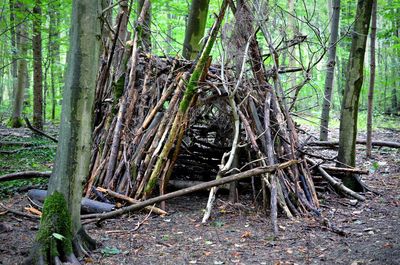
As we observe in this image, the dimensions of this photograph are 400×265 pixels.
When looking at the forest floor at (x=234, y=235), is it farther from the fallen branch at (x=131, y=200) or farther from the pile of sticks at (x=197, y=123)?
the pile of sticks at (x=197, y=123)

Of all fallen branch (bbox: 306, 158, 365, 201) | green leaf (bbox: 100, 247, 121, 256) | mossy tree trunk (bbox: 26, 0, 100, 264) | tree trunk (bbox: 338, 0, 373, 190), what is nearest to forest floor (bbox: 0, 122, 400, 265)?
green leaf (bbox: 100, 247, 121, 256)

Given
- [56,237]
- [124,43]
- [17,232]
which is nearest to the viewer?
[56,237]

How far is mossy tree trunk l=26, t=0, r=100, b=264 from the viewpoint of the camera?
11.5 ft

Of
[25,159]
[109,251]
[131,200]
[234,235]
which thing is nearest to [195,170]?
[131,200]

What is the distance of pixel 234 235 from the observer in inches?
184

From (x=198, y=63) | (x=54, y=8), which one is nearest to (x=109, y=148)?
A: (x=198, y=63)

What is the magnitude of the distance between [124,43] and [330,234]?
4.61 m

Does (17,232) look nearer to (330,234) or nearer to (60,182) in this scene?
(60,182)

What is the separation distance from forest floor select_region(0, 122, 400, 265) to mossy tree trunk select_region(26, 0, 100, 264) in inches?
20.6

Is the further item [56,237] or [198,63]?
[198,63]

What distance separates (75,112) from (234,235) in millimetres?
2289

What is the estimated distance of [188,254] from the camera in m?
4.14

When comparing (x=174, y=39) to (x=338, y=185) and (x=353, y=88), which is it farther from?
(x=338, y=185)

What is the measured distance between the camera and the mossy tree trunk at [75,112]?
11.5 feet
